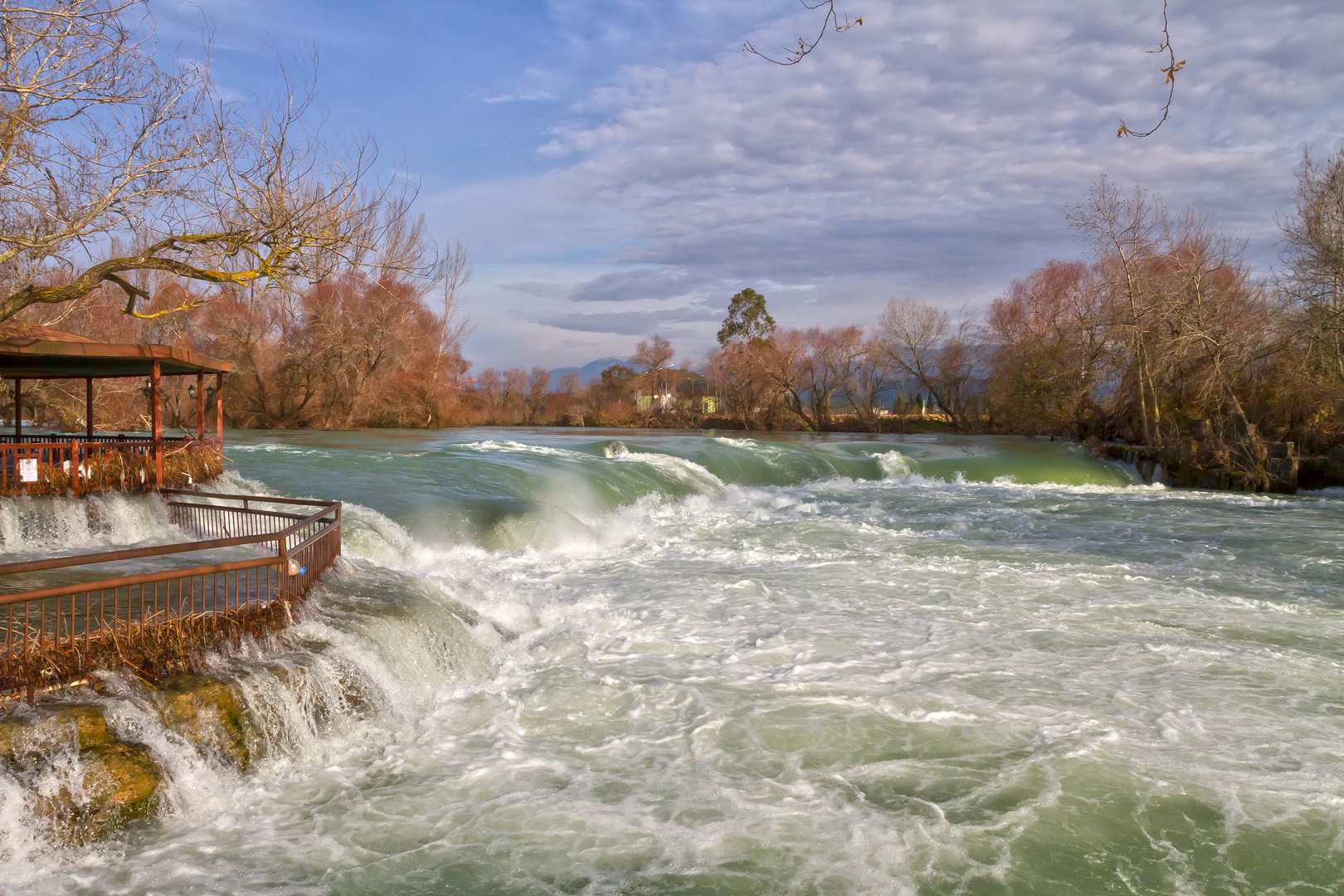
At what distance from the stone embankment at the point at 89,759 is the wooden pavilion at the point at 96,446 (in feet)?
30.3

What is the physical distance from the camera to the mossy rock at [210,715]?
17.1 ft

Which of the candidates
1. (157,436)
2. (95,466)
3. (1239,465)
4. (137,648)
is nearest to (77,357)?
(157,436)

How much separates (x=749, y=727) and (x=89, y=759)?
4.50m

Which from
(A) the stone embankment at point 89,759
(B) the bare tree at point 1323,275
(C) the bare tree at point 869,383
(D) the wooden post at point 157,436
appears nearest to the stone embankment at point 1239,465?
(B) the bare tree at point 1323,275

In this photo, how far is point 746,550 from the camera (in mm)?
14453

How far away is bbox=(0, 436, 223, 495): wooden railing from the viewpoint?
12.1 m

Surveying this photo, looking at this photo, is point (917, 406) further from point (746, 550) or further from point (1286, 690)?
point (1286, 690)

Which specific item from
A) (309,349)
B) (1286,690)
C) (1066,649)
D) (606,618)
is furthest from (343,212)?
(309,349)

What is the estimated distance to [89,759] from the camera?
183 inches

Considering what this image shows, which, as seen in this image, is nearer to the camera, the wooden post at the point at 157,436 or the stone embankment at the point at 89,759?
the stone embankment at the point at 89,759

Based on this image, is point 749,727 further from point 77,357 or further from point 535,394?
point 535,394

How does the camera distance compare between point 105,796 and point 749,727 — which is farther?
point 749,727

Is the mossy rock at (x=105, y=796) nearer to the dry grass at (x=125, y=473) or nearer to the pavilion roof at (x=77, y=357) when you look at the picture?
the pavilion roof at (x=77, y=357)

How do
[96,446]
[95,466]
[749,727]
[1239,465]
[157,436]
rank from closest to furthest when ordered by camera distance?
[749,727] < [95,466] < [96,446] < [157,436] < [1239,465]
